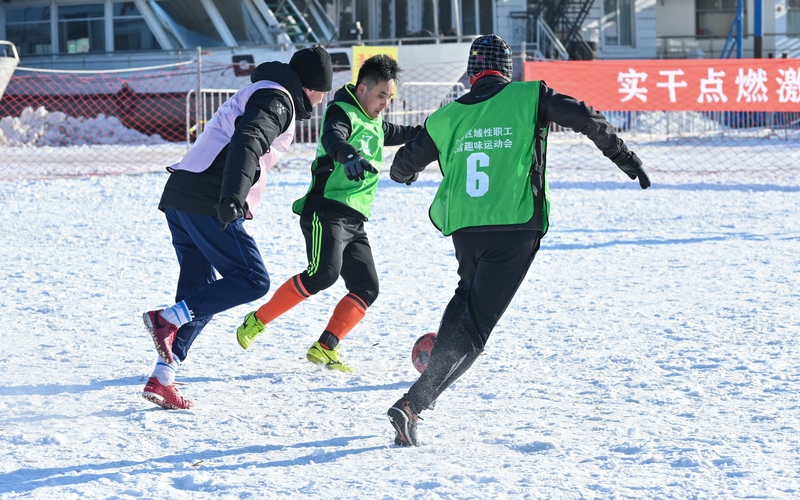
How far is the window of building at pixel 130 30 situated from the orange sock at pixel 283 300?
21.3 meters

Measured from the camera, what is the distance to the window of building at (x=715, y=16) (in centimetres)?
3394

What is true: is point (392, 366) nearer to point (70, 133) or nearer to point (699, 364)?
point (699, 364)

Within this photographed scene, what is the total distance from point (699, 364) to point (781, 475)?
1.59 metres

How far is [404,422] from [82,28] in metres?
24.4

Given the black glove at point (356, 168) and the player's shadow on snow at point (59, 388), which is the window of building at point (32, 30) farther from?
the black glove at point (356, 168)

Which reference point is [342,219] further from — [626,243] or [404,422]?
[626,243]

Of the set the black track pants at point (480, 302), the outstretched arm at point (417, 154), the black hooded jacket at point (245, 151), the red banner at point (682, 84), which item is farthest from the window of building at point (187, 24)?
the black track pants at point (480, 302)

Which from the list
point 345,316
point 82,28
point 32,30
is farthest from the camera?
point 32,30

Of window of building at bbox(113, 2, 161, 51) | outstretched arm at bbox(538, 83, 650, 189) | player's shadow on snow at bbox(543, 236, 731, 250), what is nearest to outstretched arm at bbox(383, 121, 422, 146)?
outstretched arm at bbox(538, 83, 650, 189)

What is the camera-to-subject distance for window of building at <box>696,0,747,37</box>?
1336 inches

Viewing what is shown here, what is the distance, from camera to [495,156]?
12.4 feet

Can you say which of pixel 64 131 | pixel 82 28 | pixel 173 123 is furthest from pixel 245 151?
pixel 82 28

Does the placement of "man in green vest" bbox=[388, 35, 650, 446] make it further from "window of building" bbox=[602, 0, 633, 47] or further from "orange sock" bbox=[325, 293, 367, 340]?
"window of building" bbox=[602, 0, 633, 47]

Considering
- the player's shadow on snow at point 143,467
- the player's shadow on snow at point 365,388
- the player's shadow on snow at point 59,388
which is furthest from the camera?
the player's shadow on snow at point 365,388
